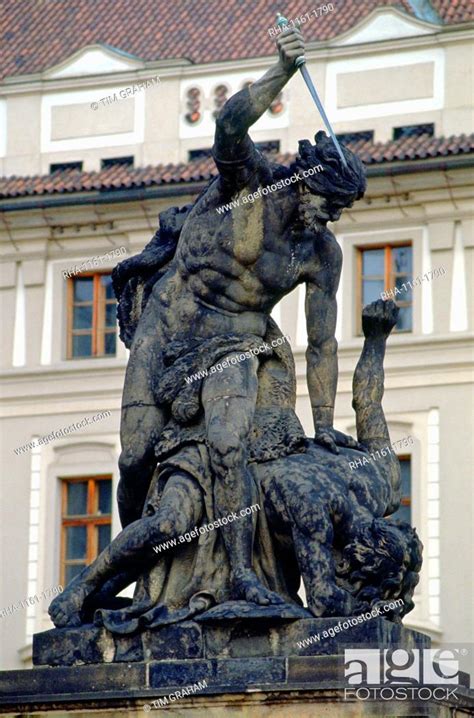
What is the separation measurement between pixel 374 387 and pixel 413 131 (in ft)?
82.5

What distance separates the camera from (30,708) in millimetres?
12805

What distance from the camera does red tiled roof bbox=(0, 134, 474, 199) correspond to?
37656mm

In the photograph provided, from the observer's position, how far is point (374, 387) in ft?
45.9

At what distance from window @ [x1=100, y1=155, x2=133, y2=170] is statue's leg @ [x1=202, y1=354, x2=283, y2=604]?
2739 centimetres

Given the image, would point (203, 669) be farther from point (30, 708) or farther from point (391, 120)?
point (391, 120)

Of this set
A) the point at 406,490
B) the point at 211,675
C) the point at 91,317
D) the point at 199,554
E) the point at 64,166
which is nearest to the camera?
the point at 211,675

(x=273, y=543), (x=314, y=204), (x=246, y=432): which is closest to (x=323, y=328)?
(x=314, y=204)

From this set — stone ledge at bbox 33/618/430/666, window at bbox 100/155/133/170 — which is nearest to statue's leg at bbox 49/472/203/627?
stone ledge at bbox 33/618/430/666

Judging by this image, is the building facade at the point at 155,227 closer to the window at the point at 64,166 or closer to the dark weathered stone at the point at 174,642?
the window at the point at 64,166

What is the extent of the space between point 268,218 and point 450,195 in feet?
81.5

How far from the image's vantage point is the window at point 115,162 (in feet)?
133

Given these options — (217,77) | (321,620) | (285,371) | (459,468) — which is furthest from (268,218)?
(217,77)

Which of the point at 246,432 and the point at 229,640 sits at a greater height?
the point at 246,432

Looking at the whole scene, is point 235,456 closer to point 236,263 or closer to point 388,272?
point 236,263
